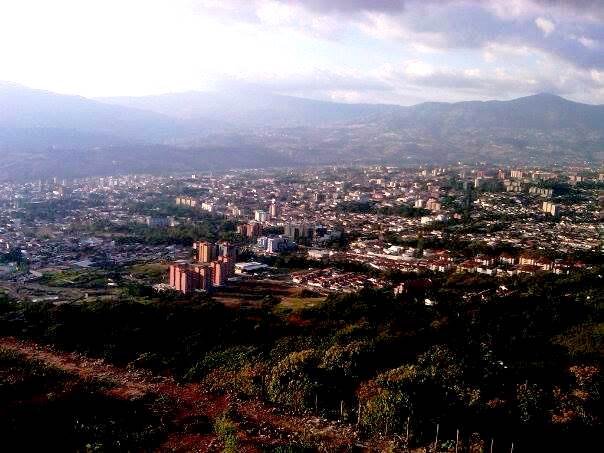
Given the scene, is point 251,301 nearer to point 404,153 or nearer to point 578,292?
point 578,292

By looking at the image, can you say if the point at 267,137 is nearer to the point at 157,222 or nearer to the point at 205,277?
the point at 157,222

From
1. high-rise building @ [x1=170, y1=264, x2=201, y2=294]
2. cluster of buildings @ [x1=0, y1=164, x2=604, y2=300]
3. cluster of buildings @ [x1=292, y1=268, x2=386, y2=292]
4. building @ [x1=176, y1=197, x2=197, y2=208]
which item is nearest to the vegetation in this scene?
high-rise building @ [x1=170, y1=264, x2=201, y2=294]

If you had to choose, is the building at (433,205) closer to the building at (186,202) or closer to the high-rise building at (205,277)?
the building at (186,202)

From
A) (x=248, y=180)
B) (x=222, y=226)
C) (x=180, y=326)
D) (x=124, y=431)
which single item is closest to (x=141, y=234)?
(x=222, y=226)

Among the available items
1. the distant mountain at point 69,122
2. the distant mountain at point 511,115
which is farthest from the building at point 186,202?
the distant mountain at point 511,115

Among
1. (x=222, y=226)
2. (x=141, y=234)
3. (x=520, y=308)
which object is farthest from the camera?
(x=222, y=226)

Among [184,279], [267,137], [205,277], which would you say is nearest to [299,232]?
→ [205,277]

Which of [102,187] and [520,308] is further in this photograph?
[102,187]
